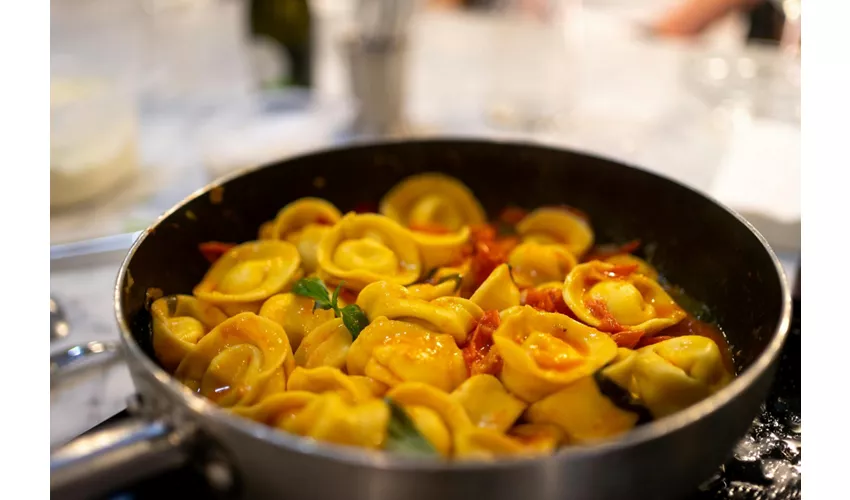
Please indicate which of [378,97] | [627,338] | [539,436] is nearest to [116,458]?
[539,436]

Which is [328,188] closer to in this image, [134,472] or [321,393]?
[321,393]

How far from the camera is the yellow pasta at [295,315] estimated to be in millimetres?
958

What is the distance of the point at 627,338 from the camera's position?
914 millimetres

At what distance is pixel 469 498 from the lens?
22.7 inches

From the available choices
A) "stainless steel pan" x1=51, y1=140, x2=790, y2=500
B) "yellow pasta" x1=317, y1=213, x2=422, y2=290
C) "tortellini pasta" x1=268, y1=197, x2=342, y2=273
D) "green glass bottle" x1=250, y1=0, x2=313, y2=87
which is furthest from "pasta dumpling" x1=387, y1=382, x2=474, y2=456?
"green glass bottle" x1=250, y1=0, x2=313, y2=87

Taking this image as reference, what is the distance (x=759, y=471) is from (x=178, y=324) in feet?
2.52

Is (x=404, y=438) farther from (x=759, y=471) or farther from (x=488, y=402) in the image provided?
(x=759, y=471)

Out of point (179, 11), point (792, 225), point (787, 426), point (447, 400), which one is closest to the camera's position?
point (447, 400)

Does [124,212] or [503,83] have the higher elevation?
[503,83]

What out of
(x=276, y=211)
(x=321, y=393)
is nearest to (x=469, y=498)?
(x=321, y=393)

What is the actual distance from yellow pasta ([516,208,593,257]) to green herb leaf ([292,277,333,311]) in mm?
421

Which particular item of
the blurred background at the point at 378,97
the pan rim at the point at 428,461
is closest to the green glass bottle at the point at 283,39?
the blurred background at the point at 378,97

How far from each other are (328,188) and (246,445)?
0.72m

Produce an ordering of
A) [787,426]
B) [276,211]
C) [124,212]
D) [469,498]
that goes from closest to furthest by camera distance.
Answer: [469,498]
[787,426]
[276,211]
[124,212]
